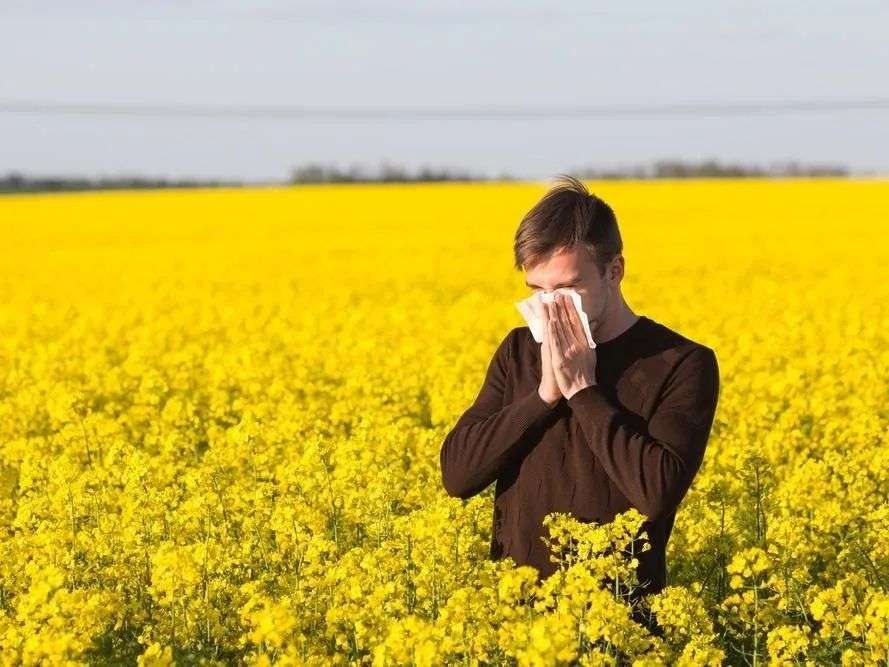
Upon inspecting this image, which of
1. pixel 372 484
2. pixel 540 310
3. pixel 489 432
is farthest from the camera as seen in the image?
pixel 372 484

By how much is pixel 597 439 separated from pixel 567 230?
52 cm

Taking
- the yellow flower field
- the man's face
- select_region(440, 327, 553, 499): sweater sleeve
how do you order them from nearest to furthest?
the man's face → select_region(440, 327, 553, 499): sweater sleeve → the yellow flower field

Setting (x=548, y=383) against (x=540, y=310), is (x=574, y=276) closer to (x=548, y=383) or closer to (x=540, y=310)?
(x=540, y=310)

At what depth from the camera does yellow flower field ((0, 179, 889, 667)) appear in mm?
3512

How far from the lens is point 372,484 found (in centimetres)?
527

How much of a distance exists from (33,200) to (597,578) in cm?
4590

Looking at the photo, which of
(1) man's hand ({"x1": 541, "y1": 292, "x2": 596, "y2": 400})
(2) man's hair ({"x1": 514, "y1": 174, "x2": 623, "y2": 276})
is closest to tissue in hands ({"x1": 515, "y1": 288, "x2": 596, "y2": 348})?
(1) man's hand ({"x1": 541, "y1": 292, "x2": 596, "y2": 400})

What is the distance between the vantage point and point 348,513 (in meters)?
5.43

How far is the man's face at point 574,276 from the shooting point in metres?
3.16

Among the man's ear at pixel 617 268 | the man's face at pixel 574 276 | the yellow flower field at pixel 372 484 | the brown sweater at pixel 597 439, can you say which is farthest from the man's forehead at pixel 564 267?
the yellow flower field at pixel 372 484

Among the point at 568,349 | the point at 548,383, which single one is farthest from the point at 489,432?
the point at 568,349

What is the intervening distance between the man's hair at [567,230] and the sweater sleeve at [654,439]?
0.35 meters

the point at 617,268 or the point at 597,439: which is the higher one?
the point at 617,268

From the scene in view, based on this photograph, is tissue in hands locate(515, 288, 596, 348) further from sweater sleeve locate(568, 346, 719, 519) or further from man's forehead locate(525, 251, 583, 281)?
sweater sleeve locate(568, 346, 719, 519)
